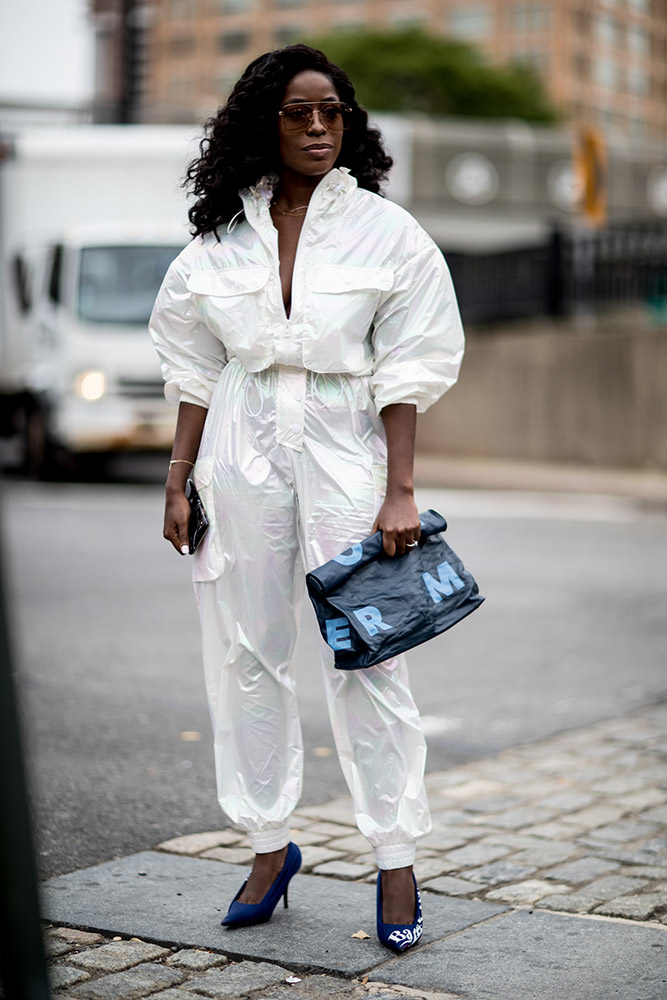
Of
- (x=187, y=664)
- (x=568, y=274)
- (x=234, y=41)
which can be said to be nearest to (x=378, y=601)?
(x=187, y=664)

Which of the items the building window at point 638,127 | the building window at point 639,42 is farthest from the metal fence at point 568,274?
the building window at point 639,42

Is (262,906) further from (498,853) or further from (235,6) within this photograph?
(235,6)

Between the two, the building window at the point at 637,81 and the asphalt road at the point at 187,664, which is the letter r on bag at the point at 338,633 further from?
the building window at the point at 637,81

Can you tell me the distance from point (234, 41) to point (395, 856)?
364 feet

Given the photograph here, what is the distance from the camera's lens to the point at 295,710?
3.37 metres

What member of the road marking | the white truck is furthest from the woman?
the white truck

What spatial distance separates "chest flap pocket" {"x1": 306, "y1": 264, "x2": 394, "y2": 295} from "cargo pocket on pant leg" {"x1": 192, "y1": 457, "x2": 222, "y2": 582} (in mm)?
458

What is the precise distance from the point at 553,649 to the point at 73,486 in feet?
28.1

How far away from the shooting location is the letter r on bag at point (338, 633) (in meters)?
3.07

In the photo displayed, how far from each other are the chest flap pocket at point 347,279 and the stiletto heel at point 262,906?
1282 millimetres

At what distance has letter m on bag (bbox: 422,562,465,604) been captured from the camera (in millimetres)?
3170

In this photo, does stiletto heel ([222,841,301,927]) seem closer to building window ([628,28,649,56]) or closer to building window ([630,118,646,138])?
building window ([630,118,646,138])

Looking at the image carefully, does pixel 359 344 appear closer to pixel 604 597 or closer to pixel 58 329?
pixel 604 597

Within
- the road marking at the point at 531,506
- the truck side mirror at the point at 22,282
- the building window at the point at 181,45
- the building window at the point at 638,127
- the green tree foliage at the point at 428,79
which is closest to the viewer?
the road marking at the point at 531,506
